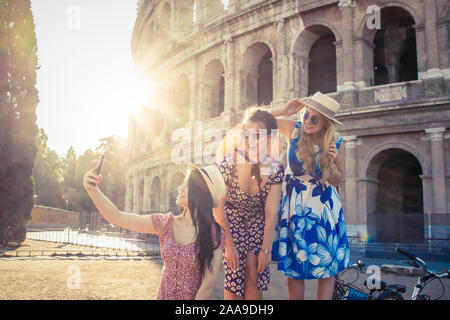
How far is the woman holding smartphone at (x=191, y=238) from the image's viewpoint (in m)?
2.54

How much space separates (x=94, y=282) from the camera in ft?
24.3

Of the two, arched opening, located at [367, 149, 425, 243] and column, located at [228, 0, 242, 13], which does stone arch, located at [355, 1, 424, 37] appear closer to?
arched opening, located at [367, 149, 425, 243]

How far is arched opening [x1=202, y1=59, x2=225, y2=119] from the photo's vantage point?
20.0 meters

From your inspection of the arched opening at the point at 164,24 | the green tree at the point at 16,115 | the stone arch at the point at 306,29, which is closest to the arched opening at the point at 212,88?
the stone arch at the point at 306,29

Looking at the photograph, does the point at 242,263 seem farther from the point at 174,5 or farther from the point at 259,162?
the point at 174,5

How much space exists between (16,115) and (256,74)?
10281 millimetres

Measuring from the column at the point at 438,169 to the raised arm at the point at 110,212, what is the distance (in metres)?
12.7

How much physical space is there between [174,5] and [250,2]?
20.7 ft

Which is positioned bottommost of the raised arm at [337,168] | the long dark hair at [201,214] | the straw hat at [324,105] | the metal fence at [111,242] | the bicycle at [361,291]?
the metal fence at [111,242]

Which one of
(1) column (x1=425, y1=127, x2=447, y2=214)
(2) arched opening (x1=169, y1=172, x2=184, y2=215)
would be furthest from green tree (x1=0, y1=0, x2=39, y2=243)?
(1) column (x1=425, y1=127, x2=447, y2=214)

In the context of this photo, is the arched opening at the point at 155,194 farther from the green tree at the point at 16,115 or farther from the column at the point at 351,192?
the column at the point at 351,192

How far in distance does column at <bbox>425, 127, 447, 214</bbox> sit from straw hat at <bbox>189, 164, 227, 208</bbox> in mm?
12327

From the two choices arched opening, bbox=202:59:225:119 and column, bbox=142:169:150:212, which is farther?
column, bbox=142:169:150:212
